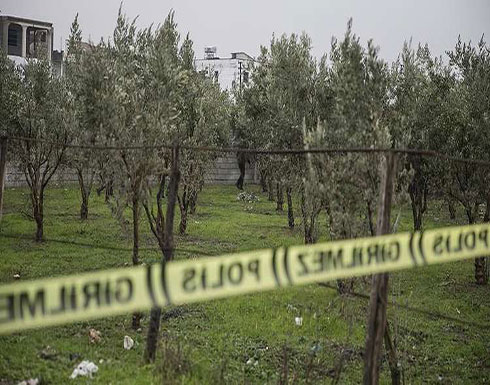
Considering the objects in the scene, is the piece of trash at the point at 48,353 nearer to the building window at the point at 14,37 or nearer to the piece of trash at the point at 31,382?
the piece of trash at the point at 31,382

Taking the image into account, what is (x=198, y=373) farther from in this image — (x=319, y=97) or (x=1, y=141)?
(x=319, y=97)

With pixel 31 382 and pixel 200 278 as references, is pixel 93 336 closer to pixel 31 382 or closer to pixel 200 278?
pixel 31 382

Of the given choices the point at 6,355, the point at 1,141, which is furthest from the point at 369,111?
the point at 6,355

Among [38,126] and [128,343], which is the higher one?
[38,126]

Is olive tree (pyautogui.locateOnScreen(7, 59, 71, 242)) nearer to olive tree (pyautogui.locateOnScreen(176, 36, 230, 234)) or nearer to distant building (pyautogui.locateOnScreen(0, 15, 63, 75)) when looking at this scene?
olive tree (pyautogui.locateOnScreen(176, 36, 230, 234))

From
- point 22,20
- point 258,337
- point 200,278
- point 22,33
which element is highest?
point 22,20

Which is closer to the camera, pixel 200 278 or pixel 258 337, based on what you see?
pixel 200 278

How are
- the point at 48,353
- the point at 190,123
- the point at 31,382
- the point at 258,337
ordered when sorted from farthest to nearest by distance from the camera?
the point at 190,123
the point at 258,337
the point at 48,353
the point at 31,382

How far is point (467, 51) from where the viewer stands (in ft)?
48.3

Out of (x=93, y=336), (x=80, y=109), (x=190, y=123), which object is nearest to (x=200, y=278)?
(x=93, y=336)

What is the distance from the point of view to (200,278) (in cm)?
439

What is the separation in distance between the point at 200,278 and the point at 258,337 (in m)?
4.43

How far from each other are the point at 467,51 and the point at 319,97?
A: 4.12 metres

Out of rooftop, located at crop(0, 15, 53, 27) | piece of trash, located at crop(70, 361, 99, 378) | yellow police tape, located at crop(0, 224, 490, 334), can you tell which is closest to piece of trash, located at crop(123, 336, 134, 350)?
piece of trash, located at crop(70, 361, 99, 378)
